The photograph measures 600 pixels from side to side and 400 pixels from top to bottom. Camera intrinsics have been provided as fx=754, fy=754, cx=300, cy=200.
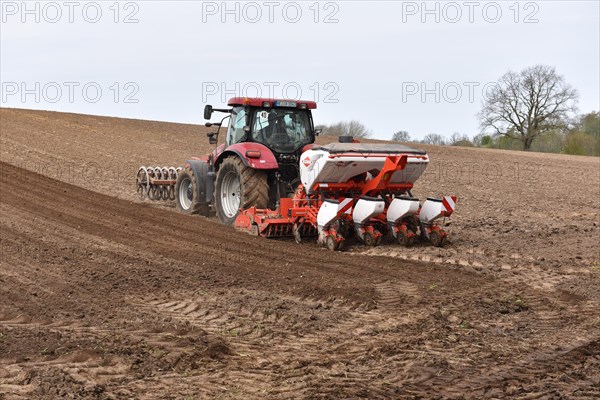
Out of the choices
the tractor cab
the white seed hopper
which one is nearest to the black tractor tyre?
the tractor cab

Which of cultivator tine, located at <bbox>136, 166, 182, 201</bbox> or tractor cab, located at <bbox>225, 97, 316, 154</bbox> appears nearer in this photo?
tractor cab, located at <bbox>225, 97, 316, 154</bbox>

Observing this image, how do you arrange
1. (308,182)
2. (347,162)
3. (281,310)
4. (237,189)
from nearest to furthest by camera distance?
(281,310), (347,162), (308,182), (237,189)

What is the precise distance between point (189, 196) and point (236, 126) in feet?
7.07

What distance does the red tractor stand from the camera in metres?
9.86

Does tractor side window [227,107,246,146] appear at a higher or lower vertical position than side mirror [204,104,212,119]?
lower

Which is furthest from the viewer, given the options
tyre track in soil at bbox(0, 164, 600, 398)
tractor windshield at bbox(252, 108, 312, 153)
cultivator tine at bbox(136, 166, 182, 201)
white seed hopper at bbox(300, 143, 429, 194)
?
cultivator tine at bbox(136, 166, 182, 201)

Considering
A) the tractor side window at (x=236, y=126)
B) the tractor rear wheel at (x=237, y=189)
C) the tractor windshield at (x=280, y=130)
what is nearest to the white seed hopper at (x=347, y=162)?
the tractor rear wheel at (x=237, y=189)

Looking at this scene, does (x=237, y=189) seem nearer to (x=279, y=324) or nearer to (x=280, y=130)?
(x=280, y=130)

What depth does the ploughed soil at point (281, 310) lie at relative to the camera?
4.68 meters

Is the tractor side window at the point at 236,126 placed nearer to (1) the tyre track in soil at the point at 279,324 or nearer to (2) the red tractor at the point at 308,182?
(2) the red tractor at the point at 308,182

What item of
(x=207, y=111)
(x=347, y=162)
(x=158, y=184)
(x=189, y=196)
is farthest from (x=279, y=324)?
(x=158, y=184)

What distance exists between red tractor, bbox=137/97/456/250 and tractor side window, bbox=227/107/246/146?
0.6 inches

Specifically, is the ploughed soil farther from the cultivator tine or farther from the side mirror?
the side mirror

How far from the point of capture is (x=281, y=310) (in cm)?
660
